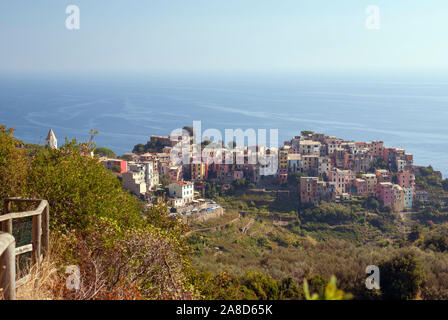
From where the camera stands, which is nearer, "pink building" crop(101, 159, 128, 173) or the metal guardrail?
the metal guardrail

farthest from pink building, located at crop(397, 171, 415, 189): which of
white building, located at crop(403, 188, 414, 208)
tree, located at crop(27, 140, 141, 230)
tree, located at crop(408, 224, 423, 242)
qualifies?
tree, located at crop(27, 140, 141, 230)

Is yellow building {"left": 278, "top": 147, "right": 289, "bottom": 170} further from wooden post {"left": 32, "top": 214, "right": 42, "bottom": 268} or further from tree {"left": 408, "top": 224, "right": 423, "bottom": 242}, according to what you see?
wooden post {"left": 32, "top": 214, "right": 42, "bottom": 268}

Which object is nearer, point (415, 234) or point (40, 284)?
point (40, 284)

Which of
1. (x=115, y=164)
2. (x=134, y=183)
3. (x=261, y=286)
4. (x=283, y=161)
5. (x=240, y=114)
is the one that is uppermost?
(x=240, y=114)

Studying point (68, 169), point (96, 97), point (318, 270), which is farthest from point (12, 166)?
point (96, 97)

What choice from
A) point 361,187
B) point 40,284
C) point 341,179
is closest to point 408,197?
point 361,187

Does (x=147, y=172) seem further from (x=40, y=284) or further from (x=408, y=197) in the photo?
(x=40, y=284)
